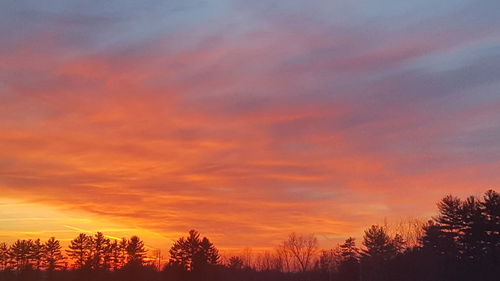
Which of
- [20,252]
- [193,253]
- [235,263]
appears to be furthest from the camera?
[20,252]

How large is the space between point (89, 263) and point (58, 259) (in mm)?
26713

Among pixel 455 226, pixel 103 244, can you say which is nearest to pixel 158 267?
pixel 103 244

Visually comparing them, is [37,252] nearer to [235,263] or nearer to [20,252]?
[20,252]

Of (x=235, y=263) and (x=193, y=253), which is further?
(x=235, y=263)

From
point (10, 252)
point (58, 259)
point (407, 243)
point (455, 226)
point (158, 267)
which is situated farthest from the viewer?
point (10, 252)

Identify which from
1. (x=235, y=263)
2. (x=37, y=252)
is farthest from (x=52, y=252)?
(x=235, y=263)

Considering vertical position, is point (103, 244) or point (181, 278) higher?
point (103, 244)

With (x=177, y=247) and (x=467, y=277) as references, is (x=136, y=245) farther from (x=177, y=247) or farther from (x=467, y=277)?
(x=467, y=277)

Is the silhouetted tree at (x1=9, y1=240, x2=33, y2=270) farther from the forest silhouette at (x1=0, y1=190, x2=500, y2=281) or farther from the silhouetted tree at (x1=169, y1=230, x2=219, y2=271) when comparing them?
the silhouetted tree at (x1=169, y1=230, x2=219, y2=271)

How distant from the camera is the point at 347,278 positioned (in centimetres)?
7775

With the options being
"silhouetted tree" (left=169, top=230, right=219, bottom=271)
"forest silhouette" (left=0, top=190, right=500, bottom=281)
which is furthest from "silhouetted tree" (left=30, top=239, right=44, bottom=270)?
"silhouetted tree" (left=169, top=230, right=219, bottom=271)

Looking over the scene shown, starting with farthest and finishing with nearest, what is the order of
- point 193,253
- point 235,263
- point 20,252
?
point 20,252 → point 235,263 → point 193,253

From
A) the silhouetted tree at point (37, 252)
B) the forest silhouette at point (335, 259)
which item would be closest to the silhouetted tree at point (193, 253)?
the forest silhouette at point (335, 259)

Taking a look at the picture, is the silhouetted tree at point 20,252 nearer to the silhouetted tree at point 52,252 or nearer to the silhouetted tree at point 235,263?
the silhouetted tree at point 52,252
